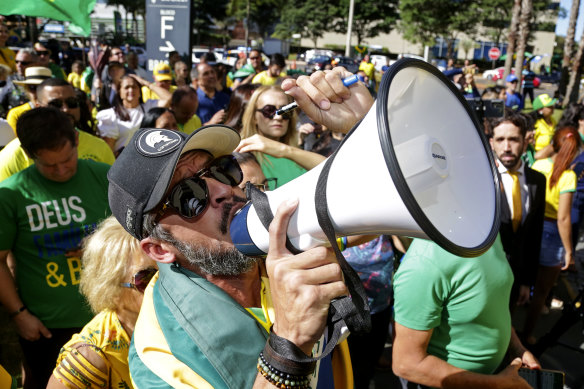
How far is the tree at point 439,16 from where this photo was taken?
41594 mm

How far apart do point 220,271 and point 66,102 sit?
3109 mm

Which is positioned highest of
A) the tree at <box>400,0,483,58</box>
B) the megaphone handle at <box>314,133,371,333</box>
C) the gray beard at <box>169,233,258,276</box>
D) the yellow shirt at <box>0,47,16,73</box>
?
the tree at <box>400,0,483,58</box>

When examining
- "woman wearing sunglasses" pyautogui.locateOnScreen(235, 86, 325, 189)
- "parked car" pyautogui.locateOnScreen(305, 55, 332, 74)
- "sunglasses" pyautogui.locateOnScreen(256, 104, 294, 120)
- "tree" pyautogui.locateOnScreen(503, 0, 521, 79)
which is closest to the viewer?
"woman wearing sunglasses" pyautogui.locateOnScreen(235, 86, 325, 189)

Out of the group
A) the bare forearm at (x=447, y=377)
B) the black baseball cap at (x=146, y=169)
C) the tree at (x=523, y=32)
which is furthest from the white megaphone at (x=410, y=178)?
the tree at (x=523, y=32)

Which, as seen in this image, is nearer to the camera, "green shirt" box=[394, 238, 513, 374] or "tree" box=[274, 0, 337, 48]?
"green shirt" box=[394, 238, 513, 374]

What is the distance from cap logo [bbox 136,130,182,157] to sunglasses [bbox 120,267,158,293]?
596mm

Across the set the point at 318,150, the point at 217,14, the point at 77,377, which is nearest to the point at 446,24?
the point at 217,14

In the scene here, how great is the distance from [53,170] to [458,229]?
91.4 inches

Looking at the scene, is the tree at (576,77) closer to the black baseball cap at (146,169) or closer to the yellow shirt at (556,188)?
the yellow shirt at (556,188)

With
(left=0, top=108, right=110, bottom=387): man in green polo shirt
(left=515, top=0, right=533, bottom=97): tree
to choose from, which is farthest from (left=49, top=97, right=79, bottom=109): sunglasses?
(left=515, top=0, right=533, bottom=97): tree

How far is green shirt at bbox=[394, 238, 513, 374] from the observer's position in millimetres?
1824

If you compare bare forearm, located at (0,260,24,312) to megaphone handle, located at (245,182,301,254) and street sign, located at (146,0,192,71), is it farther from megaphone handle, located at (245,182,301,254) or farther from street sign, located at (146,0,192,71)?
street sign, located at (146,0,192,71)

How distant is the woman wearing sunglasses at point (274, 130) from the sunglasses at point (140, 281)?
109 cm

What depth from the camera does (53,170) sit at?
8.62 feet
